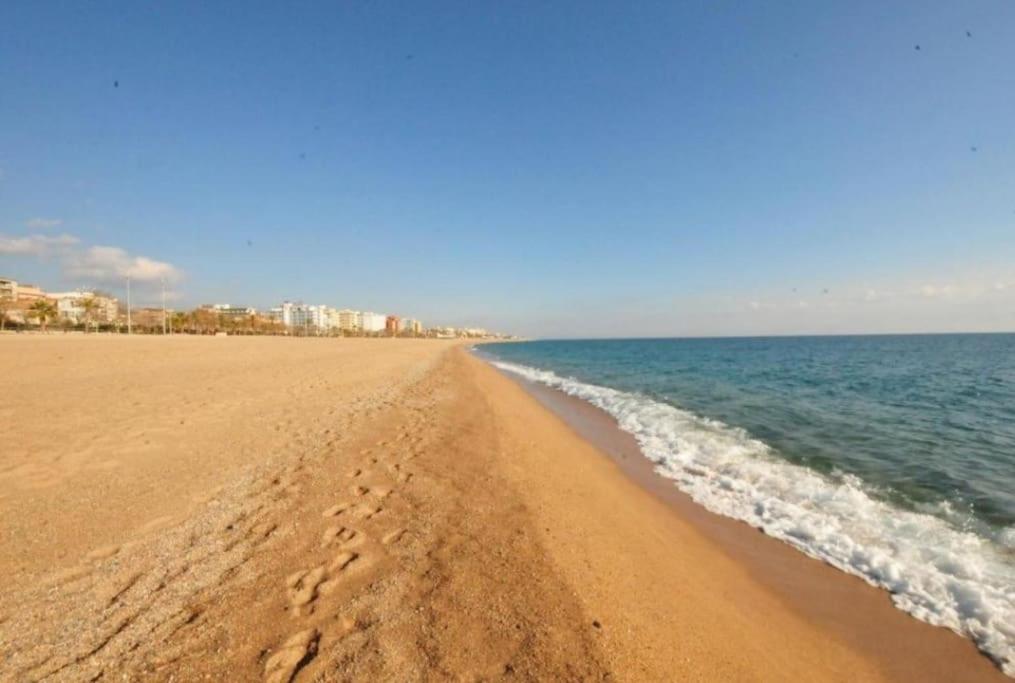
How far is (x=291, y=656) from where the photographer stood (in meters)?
2.78

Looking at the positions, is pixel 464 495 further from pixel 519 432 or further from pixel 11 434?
pixel 11 434

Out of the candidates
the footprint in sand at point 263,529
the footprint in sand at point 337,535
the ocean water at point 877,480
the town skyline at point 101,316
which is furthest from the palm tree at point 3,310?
the footprint in sand at point 337,535

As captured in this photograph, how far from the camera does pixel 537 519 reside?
5.06 m

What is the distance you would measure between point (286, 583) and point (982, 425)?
61.4 feet

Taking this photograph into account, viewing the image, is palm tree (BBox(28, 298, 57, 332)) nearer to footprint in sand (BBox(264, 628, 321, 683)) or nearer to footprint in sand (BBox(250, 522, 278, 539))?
footprint in sand (BBox(250, 522, 278, 539))

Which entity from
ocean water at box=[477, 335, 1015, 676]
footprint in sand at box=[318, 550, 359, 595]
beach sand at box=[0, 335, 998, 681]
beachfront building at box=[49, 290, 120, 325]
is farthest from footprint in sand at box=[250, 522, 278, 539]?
beachfront building at box=[49, 290, 120, 325]

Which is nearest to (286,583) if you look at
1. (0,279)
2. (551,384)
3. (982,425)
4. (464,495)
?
(464,495)

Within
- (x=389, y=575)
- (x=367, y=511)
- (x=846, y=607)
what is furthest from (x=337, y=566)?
(x=846, y=607)

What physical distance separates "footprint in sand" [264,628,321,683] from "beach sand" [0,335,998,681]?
0.01m

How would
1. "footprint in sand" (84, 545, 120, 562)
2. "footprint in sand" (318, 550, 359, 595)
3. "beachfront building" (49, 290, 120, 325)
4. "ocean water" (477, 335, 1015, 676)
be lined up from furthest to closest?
"beachfront building" (49, 290, 120, 325)
"ocean water" (477, 335, 1015, 676)
"footprint in sand" (84, 545, 120, 562)
"footprint in sand" (318, 550, 359, 595)

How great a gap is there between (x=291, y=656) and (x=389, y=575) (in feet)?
3.32

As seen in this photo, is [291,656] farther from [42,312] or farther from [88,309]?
[88,309]

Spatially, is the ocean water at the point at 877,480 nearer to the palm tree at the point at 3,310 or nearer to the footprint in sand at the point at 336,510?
the footprint in sand at the point at 336,510

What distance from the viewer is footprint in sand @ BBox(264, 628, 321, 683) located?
262 centimetres
